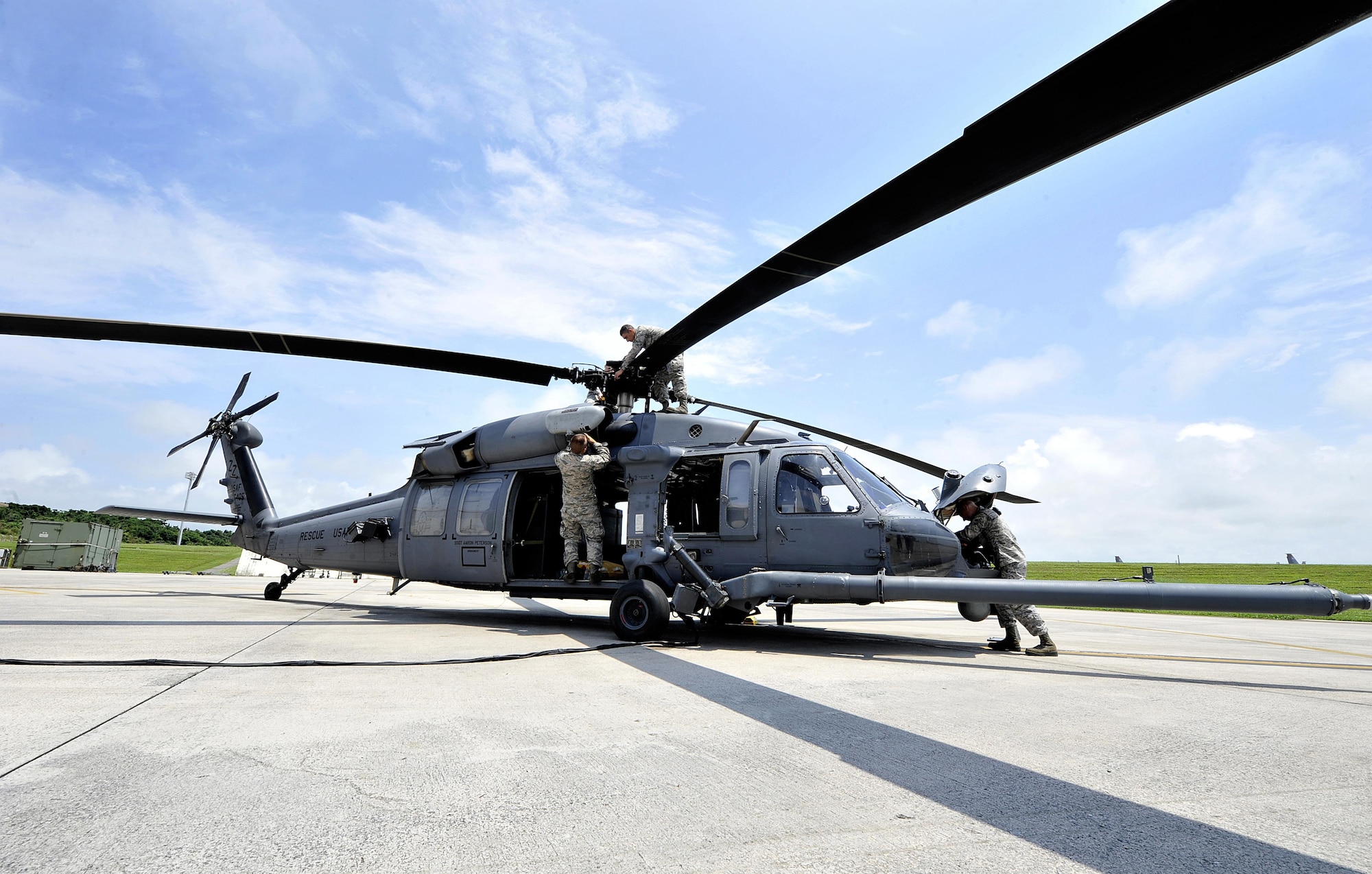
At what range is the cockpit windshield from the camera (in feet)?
23.4

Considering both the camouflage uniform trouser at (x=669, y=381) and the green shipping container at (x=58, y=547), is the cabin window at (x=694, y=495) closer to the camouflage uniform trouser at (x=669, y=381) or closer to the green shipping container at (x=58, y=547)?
the camouflage uniform trouser at (x=669, y=381)

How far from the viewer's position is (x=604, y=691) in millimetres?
4316

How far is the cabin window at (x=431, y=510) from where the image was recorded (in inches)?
383

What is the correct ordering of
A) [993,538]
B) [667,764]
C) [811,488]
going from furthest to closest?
[993,538]
[811,488]
[667,764]

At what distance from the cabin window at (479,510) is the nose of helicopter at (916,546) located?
5.12 m

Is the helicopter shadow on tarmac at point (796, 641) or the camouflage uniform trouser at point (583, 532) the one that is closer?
the helicopter shadow on tarmac at point (796, 641)

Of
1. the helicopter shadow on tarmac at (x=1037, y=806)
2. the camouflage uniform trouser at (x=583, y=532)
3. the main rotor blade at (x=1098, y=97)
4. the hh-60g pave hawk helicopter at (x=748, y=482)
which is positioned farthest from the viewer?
the camouflage uniform trouser at (x=583, y=532)

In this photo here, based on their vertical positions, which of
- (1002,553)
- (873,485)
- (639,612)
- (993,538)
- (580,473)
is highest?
(580,473)

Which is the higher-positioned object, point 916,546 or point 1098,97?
point 1098,97

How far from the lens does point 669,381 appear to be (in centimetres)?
842

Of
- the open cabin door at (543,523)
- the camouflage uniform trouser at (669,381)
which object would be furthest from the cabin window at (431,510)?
the camouflage uniform trouser at (669,381)

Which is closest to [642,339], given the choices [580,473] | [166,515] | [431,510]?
[580,473]

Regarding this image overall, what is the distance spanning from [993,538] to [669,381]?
4.07m

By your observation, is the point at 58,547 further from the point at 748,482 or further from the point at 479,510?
the point at 748,482
